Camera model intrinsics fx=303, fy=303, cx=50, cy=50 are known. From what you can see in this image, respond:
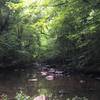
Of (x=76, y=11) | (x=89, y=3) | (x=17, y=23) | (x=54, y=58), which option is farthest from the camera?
(x=54, y=58)

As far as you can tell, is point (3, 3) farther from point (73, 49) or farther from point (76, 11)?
point (76, 11)

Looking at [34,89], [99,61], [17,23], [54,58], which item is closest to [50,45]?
[54,58]

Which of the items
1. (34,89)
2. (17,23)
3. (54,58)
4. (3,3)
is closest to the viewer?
A: (34,89)

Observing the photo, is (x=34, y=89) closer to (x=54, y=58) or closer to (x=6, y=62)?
(x=6, y=62)

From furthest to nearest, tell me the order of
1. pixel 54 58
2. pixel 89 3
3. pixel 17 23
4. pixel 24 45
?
pixel 54 58 → pixel 24 45 → pixel 17 23 → pixel 89 3

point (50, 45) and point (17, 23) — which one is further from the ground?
point (17, 23)

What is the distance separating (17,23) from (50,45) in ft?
27.2

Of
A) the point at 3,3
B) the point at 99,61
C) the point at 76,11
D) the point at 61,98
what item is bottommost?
the point at 61,98

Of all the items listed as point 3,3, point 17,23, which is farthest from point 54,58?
point 3,3

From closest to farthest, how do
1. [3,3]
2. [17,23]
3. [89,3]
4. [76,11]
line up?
1. [89,3]
2. [76,11]
3. [3,3]
4. [17,23]

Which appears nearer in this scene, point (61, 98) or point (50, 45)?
point (61, 98)

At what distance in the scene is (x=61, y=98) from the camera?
17.5 metres

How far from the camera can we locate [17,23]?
33.2m

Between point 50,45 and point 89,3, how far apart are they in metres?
27.2
